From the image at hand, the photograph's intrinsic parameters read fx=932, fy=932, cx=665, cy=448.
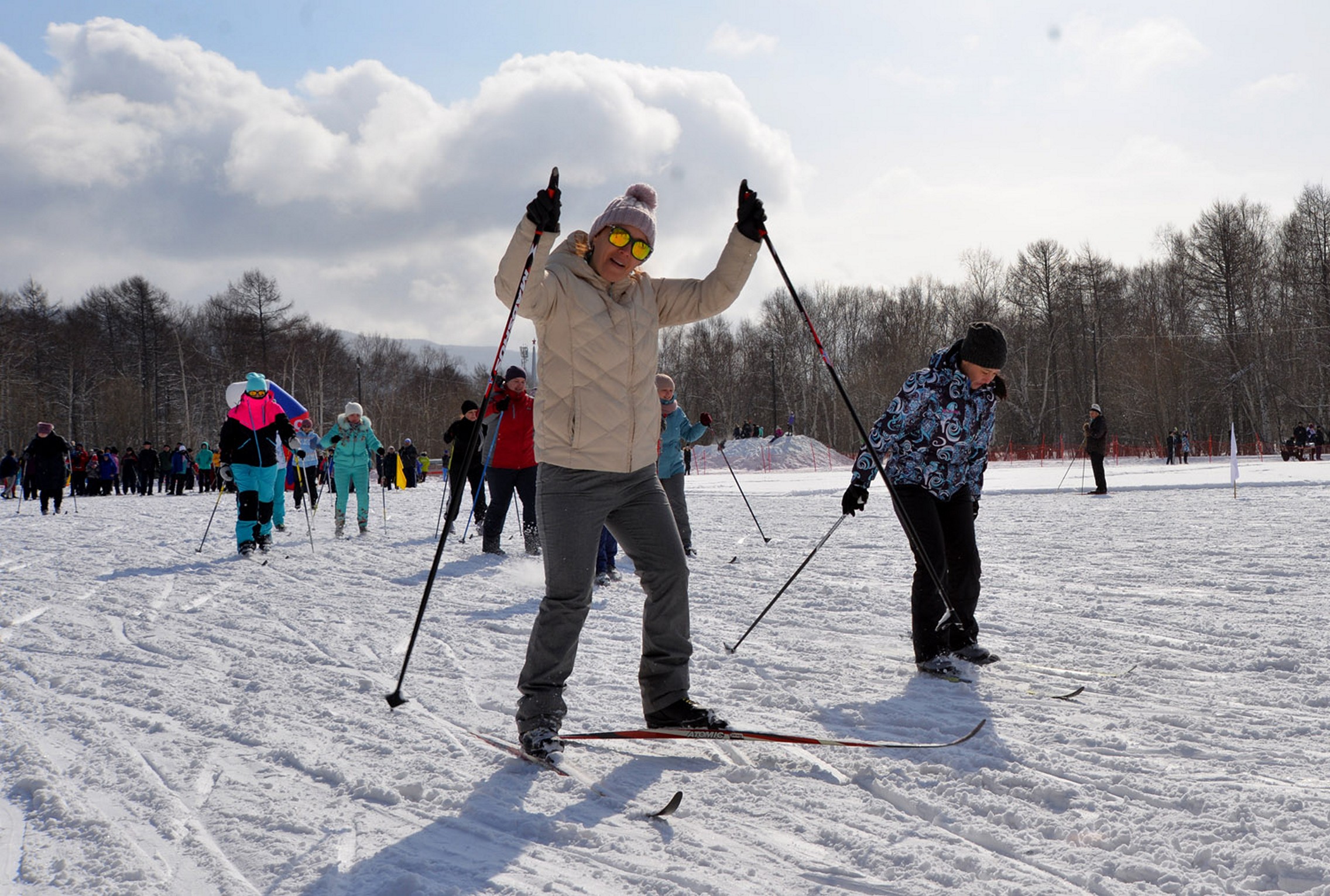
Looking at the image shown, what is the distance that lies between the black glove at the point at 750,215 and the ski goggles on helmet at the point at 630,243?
1.28ft

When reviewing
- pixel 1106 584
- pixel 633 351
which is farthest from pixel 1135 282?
pixel 633 351

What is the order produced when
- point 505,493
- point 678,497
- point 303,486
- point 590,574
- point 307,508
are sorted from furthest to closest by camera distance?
1. point 303,486
2. point 307,508
3. point 505,493
4. point 678,497
5. point 590,574

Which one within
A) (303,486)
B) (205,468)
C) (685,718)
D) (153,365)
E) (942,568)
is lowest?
(685,718)

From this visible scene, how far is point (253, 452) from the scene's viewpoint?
29.1ft

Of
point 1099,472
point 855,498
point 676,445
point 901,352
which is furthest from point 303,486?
point 901,352

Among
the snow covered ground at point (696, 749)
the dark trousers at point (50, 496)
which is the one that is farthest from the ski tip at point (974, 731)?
the dark trousers at point (50, 496)

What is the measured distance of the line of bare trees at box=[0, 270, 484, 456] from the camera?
166ft

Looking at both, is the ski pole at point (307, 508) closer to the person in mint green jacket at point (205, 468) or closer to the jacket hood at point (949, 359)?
the jacket hood at point (949, 359)

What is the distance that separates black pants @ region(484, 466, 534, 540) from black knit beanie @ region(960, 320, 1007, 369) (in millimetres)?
5198

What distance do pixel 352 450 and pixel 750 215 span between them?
850cm

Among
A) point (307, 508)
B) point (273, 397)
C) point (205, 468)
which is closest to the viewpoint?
point (273, 397)

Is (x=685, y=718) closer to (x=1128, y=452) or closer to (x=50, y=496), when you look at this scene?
(x=50, y=496)

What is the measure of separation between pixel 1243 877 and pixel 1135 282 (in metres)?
61.6

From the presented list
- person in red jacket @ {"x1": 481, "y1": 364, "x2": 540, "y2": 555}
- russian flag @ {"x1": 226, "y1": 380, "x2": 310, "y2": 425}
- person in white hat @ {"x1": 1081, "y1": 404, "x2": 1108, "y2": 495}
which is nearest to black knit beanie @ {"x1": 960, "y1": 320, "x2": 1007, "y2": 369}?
person in red jacket @ {"x1": 481, "y1": 364, "x2": 540, "y2": 555}
